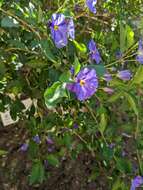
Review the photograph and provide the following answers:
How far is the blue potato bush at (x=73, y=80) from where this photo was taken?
1072 mm

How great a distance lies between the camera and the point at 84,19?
210cm

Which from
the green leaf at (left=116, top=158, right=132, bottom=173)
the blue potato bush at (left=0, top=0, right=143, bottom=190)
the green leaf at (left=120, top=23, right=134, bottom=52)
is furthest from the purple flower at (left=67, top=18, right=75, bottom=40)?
the green leaf at (left=116, top=158, right=132, bottom=173)

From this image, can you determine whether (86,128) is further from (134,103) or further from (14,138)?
(14,138)

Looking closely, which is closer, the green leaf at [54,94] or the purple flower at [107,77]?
the green leaf at [54,94]

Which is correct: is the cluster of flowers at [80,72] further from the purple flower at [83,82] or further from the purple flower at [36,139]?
the purple flower at [36,139]

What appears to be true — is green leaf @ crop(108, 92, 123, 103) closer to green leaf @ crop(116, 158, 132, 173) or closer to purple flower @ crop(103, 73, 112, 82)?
purple flower @ crop(103, 73, 112, 82)

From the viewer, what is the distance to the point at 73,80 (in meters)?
0.98

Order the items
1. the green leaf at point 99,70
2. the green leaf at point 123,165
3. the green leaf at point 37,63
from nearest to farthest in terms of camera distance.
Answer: the green leaf at point 99,70 → the green leaf at point 37,63 → the green leaf at point 123,165

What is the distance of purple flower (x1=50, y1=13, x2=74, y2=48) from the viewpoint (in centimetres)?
107

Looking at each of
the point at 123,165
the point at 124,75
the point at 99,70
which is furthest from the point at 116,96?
the point at 123,165

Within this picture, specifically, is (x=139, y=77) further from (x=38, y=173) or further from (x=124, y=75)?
(x=38, y=173)

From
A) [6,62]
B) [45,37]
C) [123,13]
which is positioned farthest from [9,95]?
[123,13]

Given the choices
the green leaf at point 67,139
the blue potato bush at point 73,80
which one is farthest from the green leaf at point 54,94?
the green leaf at point 67,139

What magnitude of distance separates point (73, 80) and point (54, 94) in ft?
0.24
